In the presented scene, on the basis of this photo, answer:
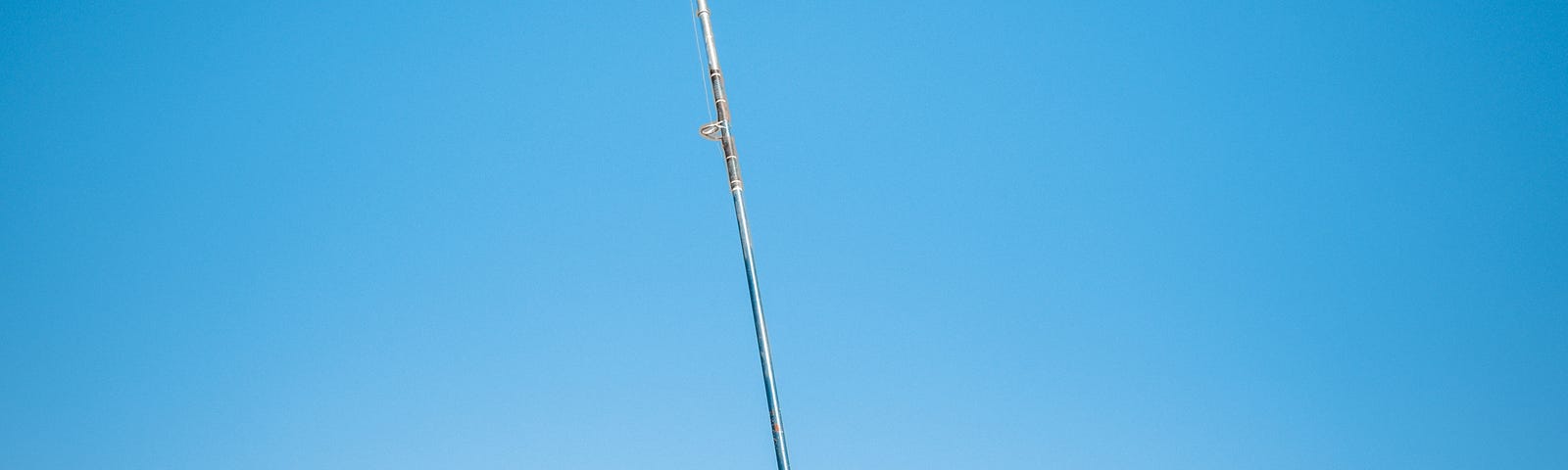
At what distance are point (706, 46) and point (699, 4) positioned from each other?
54 centimetres

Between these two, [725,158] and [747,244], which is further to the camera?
[725,158]

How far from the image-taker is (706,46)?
7.02 metres

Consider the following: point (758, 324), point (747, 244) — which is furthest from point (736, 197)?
point (758, 324)

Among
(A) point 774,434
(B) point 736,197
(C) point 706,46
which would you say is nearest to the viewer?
(A) point 774,434

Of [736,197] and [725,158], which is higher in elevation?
[725,158]

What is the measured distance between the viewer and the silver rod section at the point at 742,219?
550 cm

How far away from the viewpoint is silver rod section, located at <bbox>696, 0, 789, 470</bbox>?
5.50 meters

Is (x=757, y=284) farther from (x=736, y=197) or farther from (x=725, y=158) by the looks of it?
(x=725, y=158)

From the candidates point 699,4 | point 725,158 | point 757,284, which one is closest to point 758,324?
point 757,284

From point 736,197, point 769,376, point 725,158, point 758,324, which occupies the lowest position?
point 769,376

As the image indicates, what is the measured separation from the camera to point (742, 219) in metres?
6.21

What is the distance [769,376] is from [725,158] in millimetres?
1844

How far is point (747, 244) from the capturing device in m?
6.12

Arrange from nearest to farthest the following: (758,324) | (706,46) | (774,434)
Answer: (774,434) → (758,324) → (706,46)
